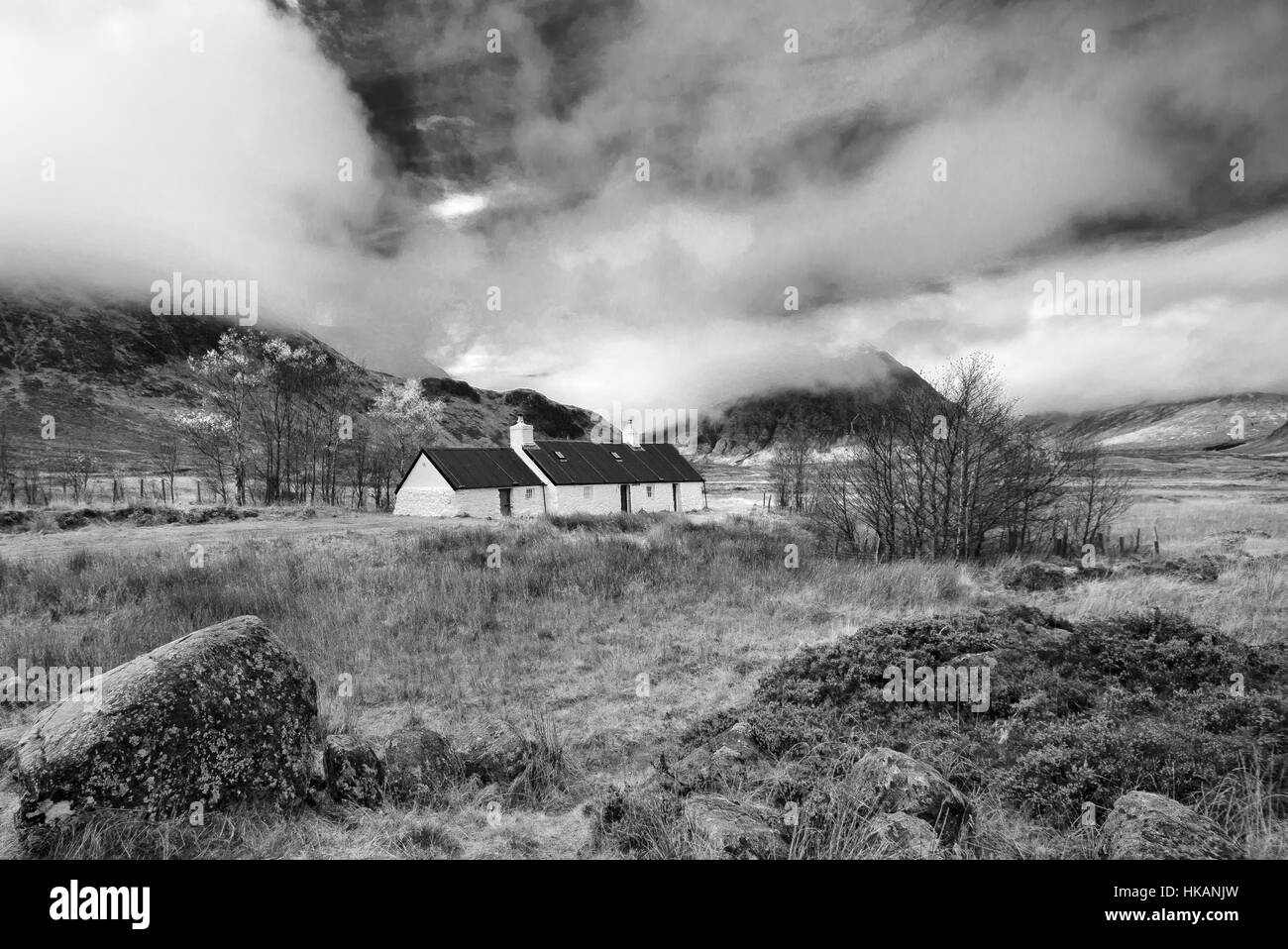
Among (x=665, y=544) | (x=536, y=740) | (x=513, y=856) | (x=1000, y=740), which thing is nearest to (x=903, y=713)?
(x=1000, y=740)

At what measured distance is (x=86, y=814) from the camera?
356 centimetres

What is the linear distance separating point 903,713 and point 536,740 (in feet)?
12.7

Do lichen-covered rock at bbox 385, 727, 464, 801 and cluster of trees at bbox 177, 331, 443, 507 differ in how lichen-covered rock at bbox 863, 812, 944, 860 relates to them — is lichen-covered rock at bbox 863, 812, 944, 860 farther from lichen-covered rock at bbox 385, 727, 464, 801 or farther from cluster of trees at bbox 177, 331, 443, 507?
cluster of trees at bbox 177, 331, 443, 507

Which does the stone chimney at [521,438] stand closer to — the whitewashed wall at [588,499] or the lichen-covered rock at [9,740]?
the whitewashed wall at [588,499]

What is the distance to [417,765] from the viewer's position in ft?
16.7

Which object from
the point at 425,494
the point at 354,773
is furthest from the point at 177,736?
the point at 425,494

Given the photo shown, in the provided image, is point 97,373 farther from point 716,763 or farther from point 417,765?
point 716,763

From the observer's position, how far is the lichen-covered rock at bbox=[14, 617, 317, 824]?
3641 mm

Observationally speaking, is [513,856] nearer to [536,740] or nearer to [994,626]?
[536,740]

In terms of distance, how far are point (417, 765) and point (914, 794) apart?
12.8 feet

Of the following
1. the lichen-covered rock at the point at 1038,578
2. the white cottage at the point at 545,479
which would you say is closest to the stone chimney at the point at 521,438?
the white cottage at the point at 545,479

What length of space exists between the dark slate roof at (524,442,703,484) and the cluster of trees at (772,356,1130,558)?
25.3 m

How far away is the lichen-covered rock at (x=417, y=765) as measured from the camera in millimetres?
4875

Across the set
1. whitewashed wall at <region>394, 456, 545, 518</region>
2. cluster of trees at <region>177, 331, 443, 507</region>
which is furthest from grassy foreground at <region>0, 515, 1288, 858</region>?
cluster of trees at <region>177, 331, 443, 507</region>
